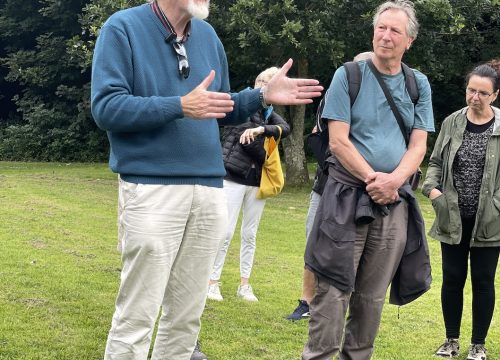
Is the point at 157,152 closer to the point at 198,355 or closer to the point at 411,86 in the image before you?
the point at 411,86

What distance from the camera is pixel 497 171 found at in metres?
5.00

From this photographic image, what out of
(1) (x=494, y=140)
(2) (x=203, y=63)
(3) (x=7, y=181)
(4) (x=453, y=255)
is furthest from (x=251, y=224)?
(3) (x=7, y=181)

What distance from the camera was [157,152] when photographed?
10.7 ft

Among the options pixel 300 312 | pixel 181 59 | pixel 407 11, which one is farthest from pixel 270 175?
pixel 181 59

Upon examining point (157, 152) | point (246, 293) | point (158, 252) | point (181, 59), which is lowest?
point (246, 293)

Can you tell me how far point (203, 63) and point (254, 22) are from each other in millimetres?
11747

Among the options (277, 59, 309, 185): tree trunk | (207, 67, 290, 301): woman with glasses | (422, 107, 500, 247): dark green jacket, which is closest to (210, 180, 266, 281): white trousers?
(207, 67, 290, 301): woman with glasses

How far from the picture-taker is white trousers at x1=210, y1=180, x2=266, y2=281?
6.16 metres

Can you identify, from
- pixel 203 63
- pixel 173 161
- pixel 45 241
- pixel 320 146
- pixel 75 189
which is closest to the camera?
pixel 173 161

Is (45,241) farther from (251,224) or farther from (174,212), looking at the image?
(174,212)

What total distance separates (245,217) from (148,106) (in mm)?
3473

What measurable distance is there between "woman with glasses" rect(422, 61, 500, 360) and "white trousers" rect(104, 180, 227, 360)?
2.28 metres

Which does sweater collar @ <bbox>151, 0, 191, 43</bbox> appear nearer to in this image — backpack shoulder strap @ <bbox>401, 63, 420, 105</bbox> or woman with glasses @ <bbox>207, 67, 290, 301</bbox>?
backpack shoulder strap @ <bbox>401, 63, 420, 105</bbox>

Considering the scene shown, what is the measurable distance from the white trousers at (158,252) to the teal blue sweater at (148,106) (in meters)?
0.09
